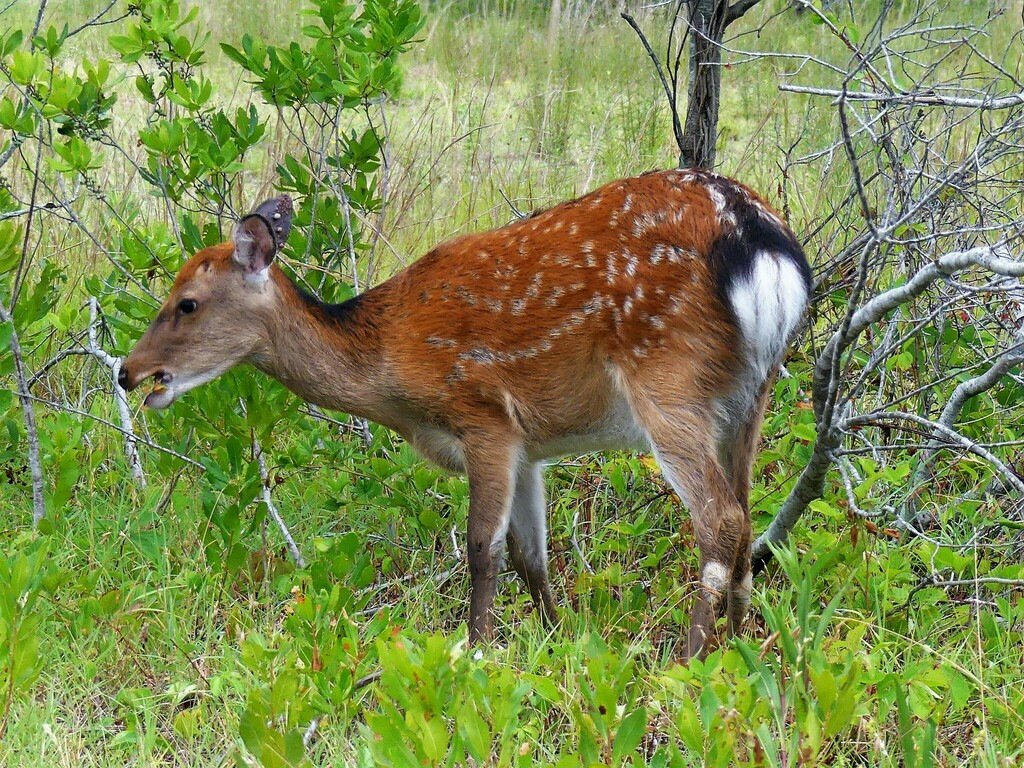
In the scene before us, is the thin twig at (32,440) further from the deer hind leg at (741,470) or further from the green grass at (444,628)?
the deer hind leg at (741,470)

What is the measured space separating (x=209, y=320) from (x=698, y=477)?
169 cm

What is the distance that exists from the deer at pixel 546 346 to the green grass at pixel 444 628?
23 centimetres

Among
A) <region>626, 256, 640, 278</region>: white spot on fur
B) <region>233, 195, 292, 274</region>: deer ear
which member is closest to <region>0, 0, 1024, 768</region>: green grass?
<region>233, 195, 292, 274</region>: deer ear

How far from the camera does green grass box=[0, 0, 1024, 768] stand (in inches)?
111

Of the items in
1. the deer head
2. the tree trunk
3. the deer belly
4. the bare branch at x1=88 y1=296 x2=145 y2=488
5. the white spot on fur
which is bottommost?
the bare branch at x1=88 y1=296 x2=145 y2=488

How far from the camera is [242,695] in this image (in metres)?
3.56

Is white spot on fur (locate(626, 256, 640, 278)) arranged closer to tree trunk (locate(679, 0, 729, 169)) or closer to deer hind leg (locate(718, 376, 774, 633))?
deer hind leg (locate(718, 376, 774, 633))

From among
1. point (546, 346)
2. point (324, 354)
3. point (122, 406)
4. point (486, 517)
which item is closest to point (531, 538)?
point (486, 517)

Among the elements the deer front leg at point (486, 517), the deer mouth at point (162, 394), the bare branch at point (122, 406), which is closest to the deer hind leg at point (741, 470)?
the deer front leg at point (486, 517)

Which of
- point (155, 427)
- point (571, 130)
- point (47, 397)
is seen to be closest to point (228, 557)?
point (155, 427)

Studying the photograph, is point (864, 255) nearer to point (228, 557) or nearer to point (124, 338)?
point (228, 557)

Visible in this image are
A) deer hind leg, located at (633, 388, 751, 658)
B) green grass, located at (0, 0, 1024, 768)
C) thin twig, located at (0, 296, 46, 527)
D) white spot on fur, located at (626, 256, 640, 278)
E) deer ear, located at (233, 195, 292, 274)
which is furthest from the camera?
thin twig, located at (0, 296, 46, 527)

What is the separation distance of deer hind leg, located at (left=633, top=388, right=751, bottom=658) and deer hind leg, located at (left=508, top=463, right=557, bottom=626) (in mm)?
616

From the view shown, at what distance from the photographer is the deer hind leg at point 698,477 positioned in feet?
13.0
